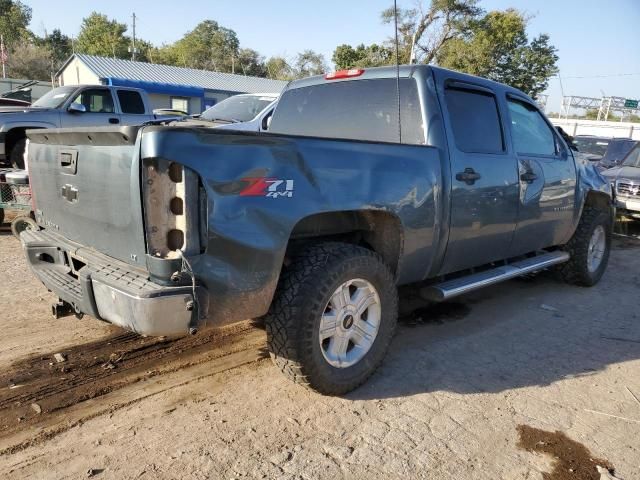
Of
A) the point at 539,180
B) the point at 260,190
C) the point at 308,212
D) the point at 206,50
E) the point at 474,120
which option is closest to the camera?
the point at 260,190

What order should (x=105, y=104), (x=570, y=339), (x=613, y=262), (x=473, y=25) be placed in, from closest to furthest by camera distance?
(x=570, y=339) → (x=613, y=262) → (x=105, y=104) → (x=473, y=25)

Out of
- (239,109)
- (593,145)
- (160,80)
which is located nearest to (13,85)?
(160,80)

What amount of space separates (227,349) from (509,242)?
2528 mm

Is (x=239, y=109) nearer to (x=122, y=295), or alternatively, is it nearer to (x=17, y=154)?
(x=17, y=154)

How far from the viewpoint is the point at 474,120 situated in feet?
13.5

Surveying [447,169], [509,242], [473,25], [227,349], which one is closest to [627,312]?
[509,242]

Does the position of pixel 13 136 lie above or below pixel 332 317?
above

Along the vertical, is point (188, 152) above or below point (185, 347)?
above

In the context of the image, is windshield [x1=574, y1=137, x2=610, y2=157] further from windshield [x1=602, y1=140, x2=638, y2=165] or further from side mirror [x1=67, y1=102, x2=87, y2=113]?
side mirror [x1=67, y1=102, x2=87, y2=113]

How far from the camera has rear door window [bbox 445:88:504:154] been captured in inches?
153

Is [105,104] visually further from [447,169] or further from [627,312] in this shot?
[627,312]

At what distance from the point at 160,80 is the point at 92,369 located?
105 ft

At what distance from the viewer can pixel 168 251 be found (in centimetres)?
251

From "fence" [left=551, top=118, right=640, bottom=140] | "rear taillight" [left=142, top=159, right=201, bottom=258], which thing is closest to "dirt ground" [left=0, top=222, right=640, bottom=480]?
"rear taillight" [left=142, top=159, right=201, bottom=258]
